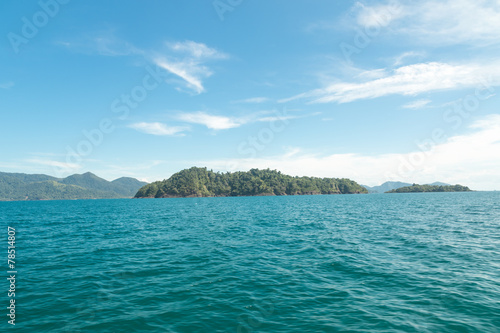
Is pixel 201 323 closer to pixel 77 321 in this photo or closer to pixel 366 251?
pixel 77 321

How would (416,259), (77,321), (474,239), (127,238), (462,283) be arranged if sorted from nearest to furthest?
(77,321)
(462,283)
(416,259)
(474,239)
(127,238)

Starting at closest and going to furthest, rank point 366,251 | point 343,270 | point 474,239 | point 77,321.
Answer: point 77,321, point 343,270, point 366,251, point 474,239

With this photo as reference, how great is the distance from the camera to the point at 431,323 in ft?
39.5

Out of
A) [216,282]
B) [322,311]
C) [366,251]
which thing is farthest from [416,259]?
[216,282]

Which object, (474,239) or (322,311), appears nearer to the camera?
(322,311)

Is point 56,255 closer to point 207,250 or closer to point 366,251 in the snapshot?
point 207,250

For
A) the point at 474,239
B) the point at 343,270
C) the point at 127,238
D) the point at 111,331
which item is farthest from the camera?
the point at 127,238

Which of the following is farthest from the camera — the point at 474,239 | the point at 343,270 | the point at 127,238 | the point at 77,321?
the point at 127,238

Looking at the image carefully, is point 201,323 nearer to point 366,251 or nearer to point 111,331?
point 111,331

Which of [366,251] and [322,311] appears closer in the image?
[322,311]

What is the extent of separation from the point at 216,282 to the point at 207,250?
1011 cm

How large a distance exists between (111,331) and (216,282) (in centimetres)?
751

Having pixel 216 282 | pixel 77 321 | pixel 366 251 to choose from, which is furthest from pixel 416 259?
pixel 77 321

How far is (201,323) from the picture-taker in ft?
40.2
